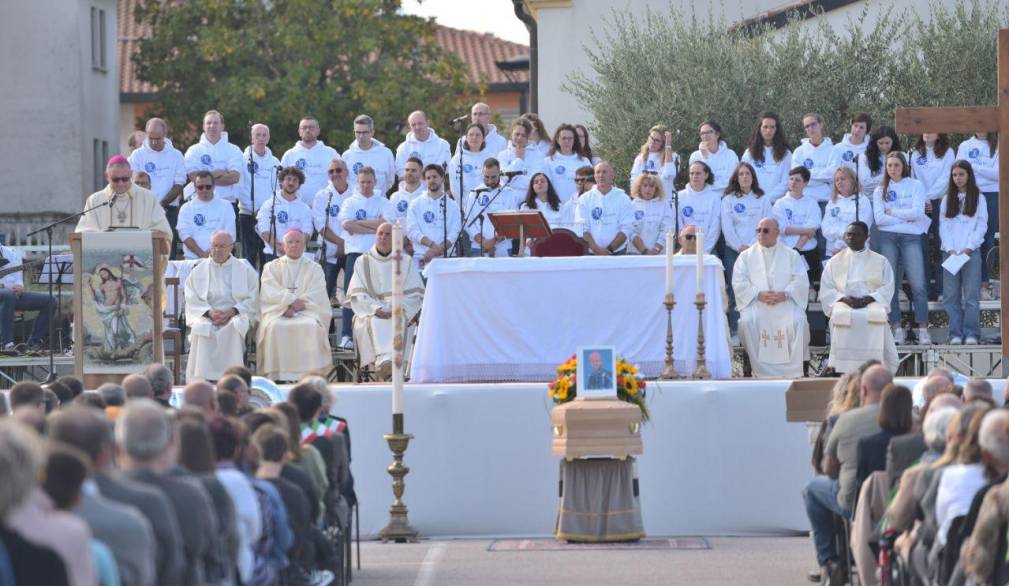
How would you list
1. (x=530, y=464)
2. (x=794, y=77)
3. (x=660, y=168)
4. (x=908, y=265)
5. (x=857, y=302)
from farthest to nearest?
(x=794, y=77), (x=660, y=168), (x=908, y=265), (x=857, y=302), (x=530, y=464)

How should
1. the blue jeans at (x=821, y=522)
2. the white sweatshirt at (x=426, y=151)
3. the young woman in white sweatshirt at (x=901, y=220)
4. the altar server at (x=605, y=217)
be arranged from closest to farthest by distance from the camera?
the blue jeans at (x=821, y=522) → the young woman in white sweatshirt at (x=901, y=220) → the altar server at (x=605, y=217) → the white sweatshirt at (x=426, y=151)

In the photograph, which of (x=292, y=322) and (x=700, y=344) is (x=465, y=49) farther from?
(x=700, y=344)

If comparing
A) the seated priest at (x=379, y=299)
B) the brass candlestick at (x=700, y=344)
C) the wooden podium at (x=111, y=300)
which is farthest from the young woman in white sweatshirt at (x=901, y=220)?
the wooden podium at (x=111, y=300)

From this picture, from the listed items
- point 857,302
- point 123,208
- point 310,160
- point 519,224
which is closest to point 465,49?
point 310,160

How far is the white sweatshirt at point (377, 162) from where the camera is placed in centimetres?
2248

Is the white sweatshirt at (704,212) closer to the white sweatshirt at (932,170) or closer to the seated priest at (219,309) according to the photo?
the white sweatshirt at (932,170)

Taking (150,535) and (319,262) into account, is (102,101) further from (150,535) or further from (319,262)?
(150,535)

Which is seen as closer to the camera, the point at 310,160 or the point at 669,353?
the point at 669,353

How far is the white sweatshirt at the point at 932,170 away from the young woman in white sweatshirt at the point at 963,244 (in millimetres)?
379

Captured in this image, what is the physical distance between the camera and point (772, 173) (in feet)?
70.1

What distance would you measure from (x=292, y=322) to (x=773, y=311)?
4520mm

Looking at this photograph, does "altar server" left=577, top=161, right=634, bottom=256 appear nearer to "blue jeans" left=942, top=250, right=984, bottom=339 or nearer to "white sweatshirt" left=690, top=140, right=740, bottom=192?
"white sweatshirt" left=690, top=140, right=740, bottom=192

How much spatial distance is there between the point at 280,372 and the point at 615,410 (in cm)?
521

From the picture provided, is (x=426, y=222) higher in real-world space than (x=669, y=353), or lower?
higher
